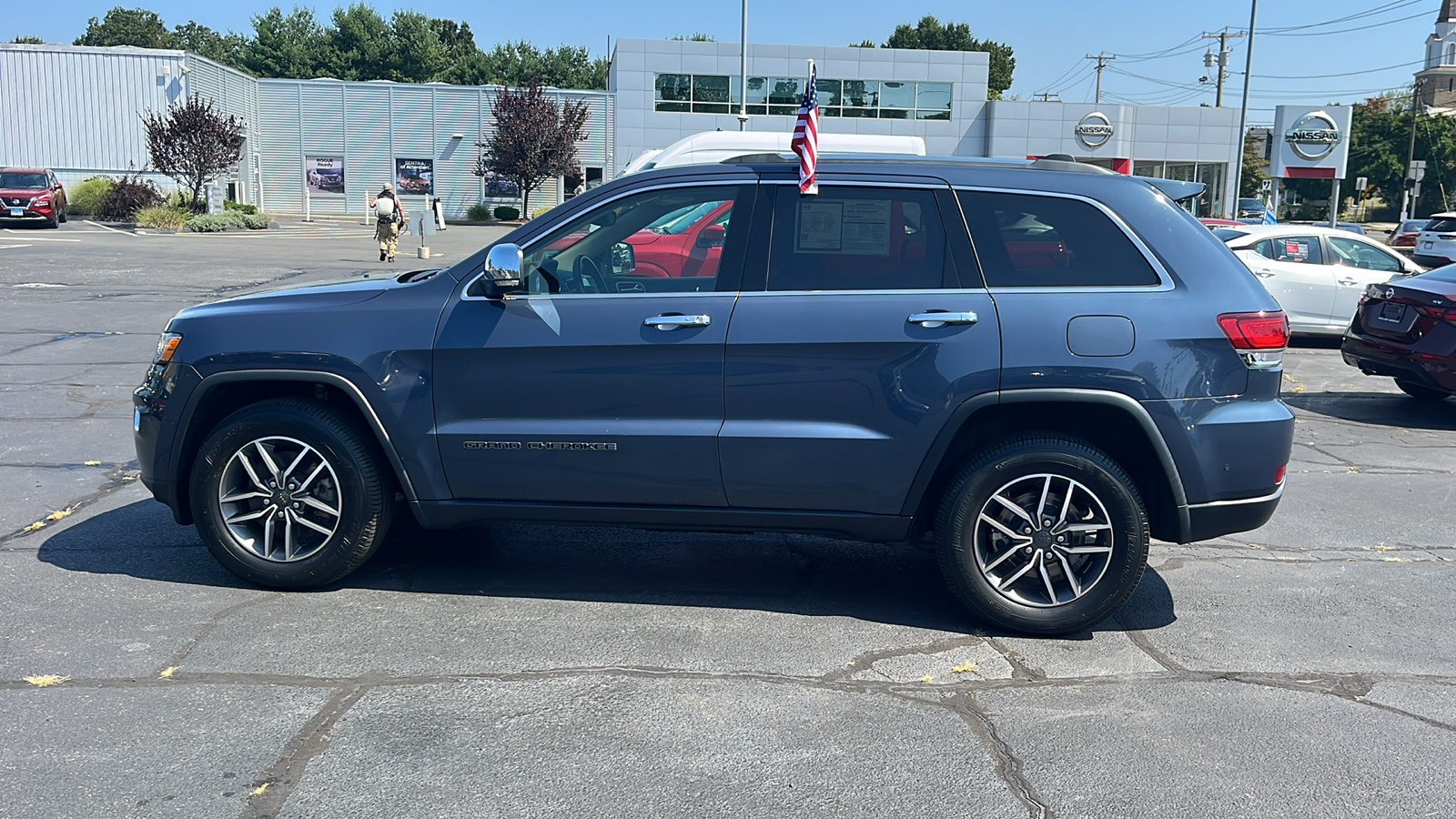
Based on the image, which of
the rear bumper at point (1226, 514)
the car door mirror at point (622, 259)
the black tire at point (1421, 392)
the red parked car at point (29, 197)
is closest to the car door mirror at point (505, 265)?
the car door mirror at point (622, 259)

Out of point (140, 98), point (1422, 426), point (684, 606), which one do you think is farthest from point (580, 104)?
point (684, 606)

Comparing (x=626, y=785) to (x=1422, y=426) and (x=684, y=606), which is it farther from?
(x=1422, y=426)

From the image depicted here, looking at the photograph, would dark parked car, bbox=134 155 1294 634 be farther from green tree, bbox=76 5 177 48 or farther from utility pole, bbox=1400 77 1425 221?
green tree, bbox=76 5 177 48

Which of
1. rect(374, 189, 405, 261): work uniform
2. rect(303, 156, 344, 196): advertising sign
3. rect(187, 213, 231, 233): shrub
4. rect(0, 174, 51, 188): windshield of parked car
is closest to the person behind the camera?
rect(374, 189, 405, 261): work uniform

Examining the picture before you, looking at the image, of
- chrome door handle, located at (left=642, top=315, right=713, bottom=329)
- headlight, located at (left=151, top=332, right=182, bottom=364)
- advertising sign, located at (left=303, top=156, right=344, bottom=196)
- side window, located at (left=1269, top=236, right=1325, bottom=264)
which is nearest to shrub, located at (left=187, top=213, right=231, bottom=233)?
advertising sign, located at (left=303, top=156, right=344, bottom=196)

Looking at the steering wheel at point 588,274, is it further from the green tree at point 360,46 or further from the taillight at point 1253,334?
the green tree at point 360,46

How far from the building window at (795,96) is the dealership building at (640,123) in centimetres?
6

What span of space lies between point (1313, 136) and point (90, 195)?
143ft

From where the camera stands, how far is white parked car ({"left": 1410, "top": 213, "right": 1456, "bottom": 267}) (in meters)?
27.8

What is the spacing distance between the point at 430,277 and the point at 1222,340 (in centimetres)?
329

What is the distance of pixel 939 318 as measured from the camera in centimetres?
450

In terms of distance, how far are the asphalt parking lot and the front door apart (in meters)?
0.62

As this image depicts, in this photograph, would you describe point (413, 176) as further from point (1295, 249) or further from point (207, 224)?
point (1295, 249)

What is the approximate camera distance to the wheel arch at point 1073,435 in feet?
14.6
